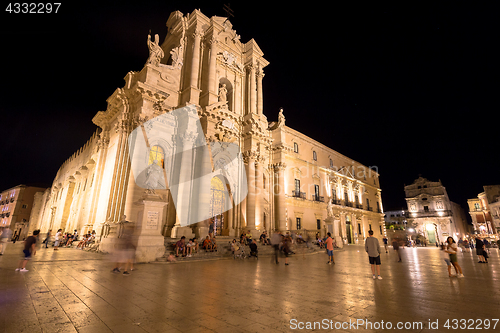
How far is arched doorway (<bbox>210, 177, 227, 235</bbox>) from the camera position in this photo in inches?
765

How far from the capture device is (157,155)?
16.1 m

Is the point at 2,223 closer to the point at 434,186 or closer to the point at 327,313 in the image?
the point at 327,313

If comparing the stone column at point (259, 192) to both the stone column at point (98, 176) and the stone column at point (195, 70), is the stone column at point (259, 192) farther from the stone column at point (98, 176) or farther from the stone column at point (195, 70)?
the stone column at point (98, 176)

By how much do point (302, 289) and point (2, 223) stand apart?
262ft

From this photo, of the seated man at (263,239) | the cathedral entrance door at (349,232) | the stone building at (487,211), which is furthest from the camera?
the stone building at (487,211)

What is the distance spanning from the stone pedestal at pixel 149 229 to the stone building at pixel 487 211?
5760cm

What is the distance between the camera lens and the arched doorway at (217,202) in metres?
19.4


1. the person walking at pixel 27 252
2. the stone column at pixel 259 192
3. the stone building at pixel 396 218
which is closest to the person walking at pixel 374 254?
the person walking at pixel 27 252

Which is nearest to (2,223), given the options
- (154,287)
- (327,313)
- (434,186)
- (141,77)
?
(141,77)

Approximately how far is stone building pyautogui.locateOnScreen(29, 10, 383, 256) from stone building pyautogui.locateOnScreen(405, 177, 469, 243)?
105 ft

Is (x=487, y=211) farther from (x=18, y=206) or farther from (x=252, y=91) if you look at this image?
(x=18, y=206)

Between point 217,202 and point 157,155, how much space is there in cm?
626

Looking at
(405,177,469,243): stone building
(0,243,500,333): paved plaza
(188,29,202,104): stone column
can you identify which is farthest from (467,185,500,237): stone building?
(188,29,202,104): stone column

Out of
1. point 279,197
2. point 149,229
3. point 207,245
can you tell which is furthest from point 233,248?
point 279,197
